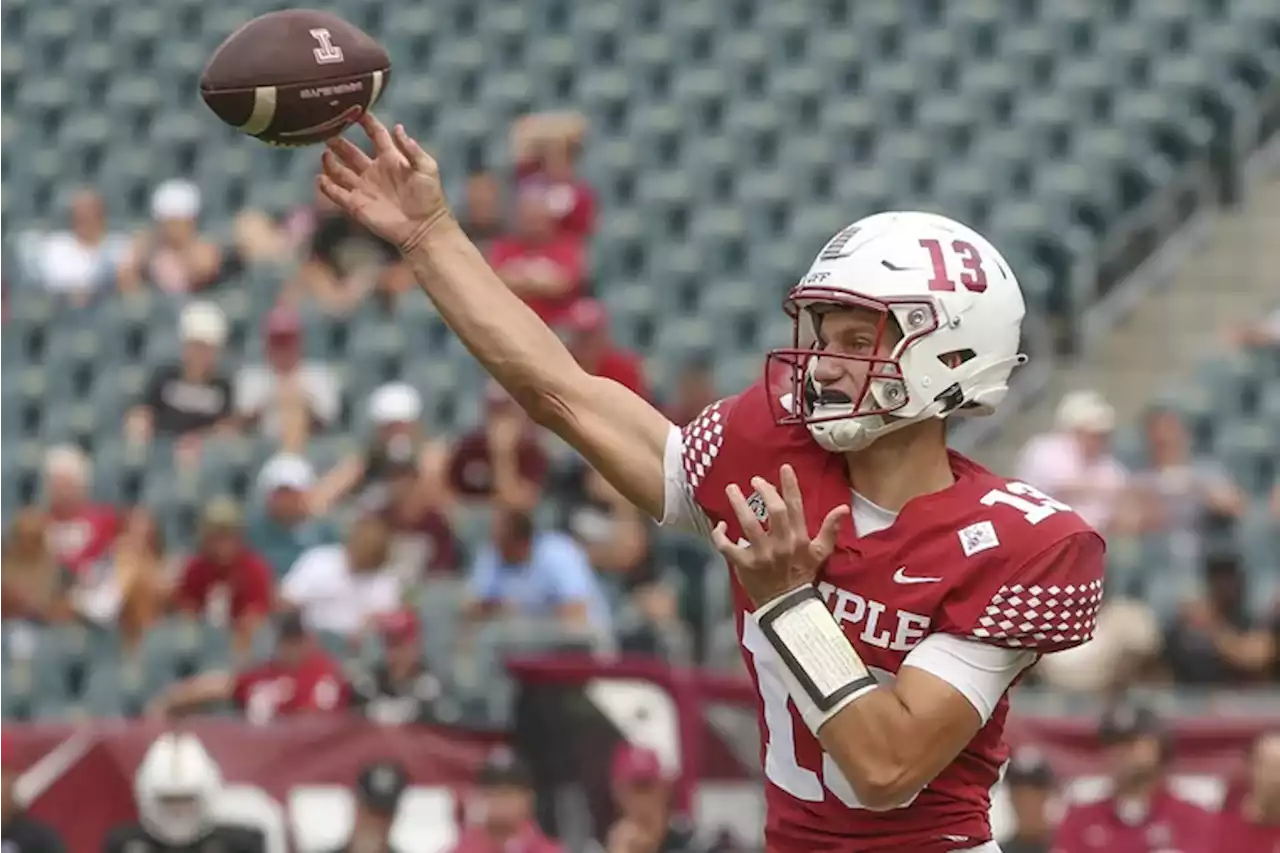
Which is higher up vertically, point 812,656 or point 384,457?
point 812,656

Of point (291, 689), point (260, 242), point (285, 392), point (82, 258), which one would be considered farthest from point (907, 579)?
point (82, 258)

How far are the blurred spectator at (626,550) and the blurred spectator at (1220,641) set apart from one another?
5.43 ft

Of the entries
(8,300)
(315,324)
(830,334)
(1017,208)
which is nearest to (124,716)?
(315,324)

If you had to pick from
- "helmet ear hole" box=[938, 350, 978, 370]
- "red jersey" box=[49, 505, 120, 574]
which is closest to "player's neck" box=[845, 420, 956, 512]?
"helmet ear hole" box=[938, 350, 978, 370]

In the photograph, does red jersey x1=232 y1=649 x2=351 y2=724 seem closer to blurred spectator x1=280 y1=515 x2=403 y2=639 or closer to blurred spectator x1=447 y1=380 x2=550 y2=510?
blurred spectator x1=280 y1=515 x2=403 y2=639

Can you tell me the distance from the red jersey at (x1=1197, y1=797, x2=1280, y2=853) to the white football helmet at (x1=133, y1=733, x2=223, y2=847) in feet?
9.81

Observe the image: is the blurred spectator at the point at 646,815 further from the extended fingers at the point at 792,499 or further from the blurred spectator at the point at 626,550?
the extended fingers at the point at 792,499

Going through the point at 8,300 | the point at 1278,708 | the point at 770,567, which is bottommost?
the point at 8,300

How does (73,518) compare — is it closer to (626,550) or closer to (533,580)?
(533,580)

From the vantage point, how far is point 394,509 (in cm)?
881

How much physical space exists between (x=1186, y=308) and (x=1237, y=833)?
14.7ft

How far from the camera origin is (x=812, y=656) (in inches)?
139

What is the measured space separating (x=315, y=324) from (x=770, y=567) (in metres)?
7.28

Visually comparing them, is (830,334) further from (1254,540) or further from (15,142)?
(15,142)
